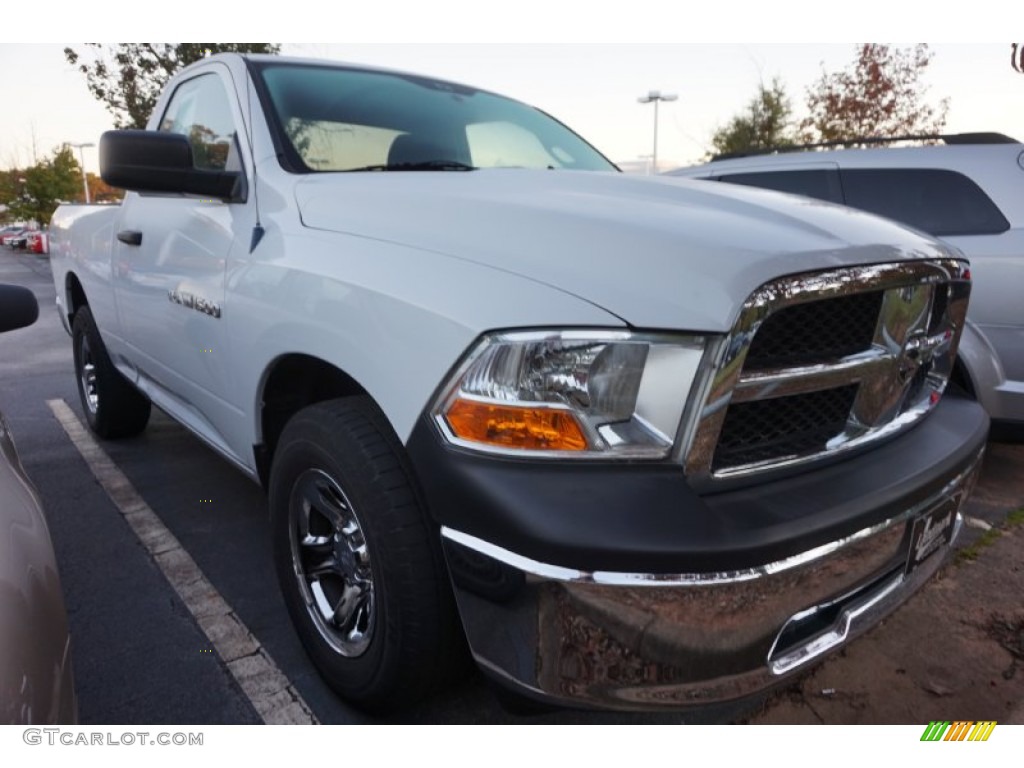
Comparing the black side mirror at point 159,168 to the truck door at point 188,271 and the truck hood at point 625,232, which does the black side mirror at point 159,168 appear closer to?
the truck door at point 188,271

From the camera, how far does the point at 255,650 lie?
2305 millimetres

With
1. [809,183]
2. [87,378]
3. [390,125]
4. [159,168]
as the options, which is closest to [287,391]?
[159,168]

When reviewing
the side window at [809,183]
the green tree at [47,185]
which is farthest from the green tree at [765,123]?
the green tree at [47,185]

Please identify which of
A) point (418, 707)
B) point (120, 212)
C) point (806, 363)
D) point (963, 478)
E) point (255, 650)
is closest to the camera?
point (806, 363)

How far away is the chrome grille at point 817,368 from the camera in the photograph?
138cm

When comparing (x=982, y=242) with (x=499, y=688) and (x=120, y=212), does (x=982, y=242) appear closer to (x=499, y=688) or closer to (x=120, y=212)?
(x=499, y=688)

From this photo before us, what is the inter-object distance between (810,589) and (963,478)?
71 centimetres

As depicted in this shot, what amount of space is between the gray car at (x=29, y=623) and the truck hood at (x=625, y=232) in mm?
965

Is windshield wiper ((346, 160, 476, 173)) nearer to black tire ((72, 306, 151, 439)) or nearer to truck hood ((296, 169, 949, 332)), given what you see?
truck hood ((296, 169, 949, 332))

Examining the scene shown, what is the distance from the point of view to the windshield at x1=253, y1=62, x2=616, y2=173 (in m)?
2.43

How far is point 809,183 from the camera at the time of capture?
432 cm

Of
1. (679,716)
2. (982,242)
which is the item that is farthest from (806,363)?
(982,242)

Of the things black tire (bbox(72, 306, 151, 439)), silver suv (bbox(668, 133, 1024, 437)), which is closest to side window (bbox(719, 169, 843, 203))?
silver suv (bbox(668, 133, 1024, 437))
